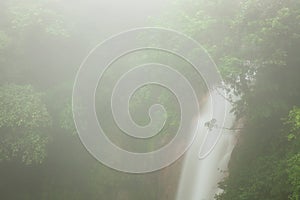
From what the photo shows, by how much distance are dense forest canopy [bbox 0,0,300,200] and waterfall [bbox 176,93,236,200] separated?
1.94ft

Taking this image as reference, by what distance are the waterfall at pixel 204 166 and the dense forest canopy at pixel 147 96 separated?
1.94 feet

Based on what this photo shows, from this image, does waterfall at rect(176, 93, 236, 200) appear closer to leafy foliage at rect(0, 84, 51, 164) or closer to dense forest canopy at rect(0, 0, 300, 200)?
dense forest canopy at rect(0, 0, 300, 200)

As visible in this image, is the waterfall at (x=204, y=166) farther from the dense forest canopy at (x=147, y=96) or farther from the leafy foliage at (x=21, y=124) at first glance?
the leafy foliage at (x=21, y=124)

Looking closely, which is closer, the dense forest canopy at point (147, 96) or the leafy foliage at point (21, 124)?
the dense forest canopy at point (147, 96)

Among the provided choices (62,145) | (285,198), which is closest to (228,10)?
(285,198)

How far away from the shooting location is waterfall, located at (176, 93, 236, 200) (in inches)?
606

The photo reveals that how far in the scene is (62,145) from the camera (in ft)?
52.5

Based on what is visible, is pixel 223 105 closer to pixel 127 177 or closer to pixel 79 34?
pixel 127 177

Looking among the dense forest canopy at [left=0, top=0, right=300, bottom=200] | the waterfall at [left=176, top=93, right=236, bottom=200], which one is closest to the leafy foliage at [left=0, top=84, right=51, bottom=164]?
the dense forest canopy at [left=0, top=0, right=300, bottom=200]

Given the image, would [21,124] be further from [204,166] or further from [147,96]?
[204,166]

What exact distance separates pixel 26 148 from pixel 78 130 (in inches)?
78.5

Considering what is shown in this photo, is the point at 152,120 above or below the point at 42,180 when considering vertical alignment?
above

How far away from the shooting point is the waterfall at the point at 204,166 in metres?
15.4

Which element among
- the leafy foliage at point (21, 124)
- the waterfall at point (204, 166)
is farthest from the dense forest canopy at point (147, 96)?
the waterfall at point (204, 166)
